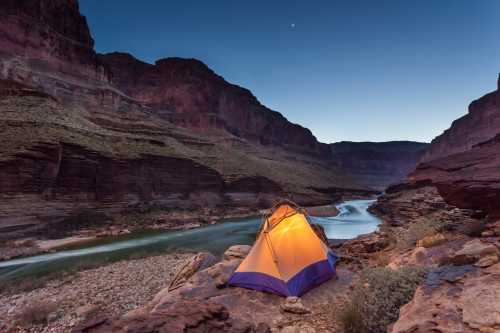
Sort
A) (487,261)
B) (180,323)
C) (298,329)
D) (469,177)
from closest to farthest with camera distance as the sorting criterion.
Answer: (180,323) → (487,261) → (298,329) → (469,177)

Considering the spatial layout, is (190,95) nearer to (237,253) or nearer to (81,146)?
(81,146)

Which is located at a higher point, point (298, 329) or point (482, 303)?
point (482, 303)

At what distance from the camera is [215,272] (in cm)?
784

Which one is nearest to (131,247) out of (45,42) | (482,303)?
(482,303)

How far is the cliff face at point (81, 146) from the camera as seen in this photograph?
894 inches

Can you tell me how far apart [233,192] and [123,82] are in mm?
73499

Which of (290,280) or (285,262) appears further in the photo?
(285,262)

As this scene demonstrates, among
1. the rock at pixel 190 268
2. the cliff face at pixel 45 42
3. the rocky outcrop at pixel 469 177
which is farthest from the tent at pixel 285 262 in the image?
the cliff face at pixel 45 42

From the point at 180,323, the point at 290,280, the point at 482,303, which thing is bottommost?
the point at 290,280

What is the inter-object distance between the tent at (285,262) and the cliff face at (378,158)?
522 ft

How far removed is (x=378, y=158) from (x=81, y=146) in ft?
597

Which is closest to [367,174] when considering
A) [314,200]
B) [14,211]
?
[314,200]

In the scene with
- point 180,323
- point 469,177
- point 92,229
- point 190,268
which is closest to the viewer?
point 180,323

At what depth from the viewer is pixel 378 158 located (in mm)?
175500
